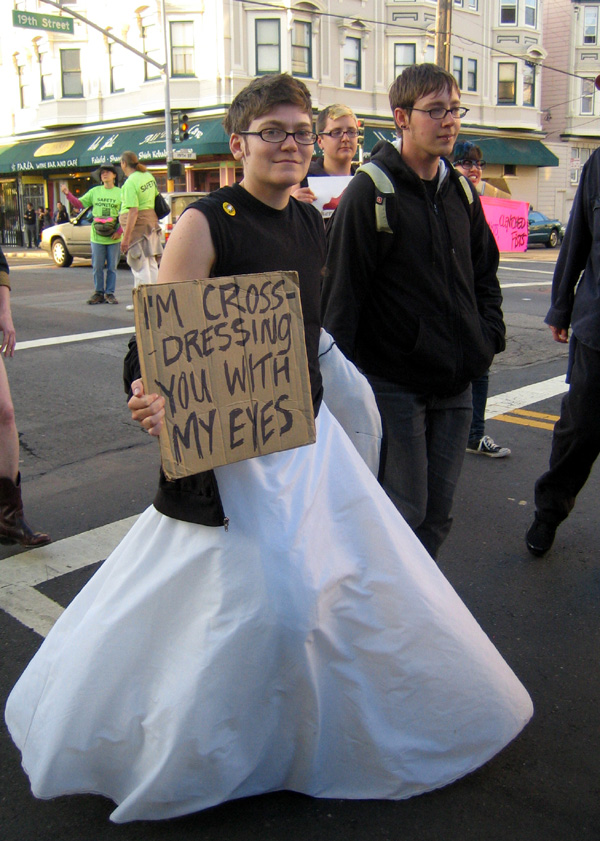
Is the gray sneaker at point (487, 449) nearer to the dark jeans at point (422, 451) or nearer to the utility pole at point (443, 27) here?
the dark jeans at point (422, 451)

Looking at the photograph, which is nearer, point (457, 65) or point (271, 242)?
point (271, 242)

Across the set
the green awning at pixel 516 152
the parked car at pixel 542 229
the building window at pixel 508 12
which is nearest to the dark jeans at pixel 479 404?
the parked car at pixel 542 229

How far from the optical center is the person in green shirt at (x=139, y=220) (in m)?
10.8

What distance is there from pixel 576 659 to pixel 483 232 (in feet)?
5.35

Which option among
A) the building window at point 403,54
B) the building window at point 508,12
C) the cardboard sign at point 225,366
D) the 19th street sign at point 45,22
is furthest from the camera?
the building window at point 508,12

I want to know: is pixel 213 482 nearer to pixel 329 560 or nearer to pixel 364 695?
pixel 329 560

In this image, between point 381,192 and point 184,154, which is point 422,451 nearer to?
point 381,192

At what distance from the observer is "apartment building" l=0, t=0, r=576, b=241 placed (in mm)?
31344

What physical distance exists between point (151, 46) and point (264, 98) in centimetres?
3334

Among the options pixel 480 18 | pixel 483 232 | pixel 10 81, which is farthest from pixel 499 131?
pixel 483 232

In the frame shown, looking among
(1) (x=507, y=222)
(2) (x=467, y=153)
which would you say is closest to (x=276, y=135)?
(2) (x=467, y=153)

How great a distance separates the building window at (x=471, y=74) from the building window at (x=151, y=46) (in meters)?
13.9

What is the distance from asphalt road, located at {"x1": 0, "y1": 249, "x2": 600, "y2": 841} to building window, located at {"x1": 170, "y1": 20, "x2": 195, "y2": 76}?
86.8 feet

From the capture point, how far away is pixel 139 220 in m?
11.0
